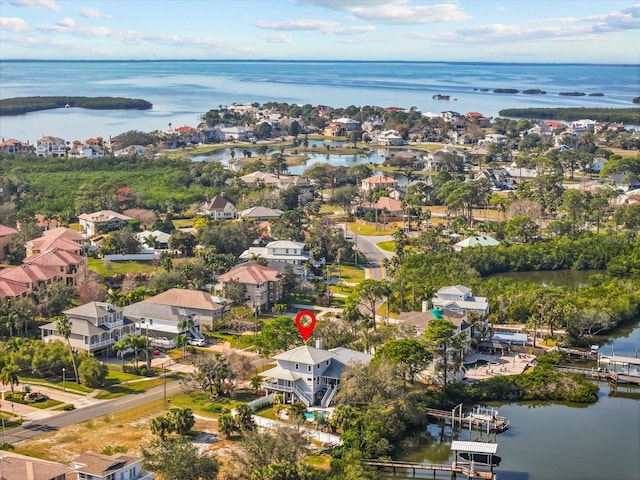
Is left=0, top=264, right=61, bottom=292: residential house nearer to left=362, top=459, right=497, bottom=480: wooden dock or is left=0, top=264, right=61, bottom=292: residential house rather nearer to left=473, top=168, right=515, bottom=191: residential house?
left=362, top=459, right=497, bottom=480: wooden dock

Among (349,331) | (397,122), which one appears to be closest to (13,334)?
(349,331)

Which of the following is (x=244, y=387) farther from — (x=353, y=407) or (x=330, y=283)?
(x=330, y=283)

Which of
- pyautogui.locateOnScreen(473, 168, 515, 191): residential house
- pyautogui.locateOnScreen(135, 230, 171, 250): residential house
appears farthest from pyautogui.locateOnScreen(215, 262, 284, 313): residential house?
pyautogui.locateOnScreen(473, 168, 515, 191): residential house

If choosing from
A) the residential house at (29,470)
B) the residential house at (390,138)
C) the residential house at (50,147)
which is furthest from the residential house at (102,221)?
the residential house at (390,138)

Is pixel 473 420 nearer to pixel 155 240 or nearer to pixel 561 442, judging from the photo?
pixel 561 442

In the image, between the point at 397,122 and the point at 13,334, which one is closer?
the point at 13,334

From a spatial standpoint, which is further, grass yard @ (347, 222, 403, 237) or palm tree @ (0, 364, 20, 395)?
grass yard @ (347, 222, 403, 237)

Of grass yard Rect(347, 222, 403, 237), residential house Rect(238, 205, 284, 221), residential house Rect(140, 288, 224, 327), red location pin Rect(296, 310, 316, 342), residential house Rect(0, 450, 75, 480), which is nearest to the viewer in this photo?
residential house Rect(0, 450, 75, 480)
